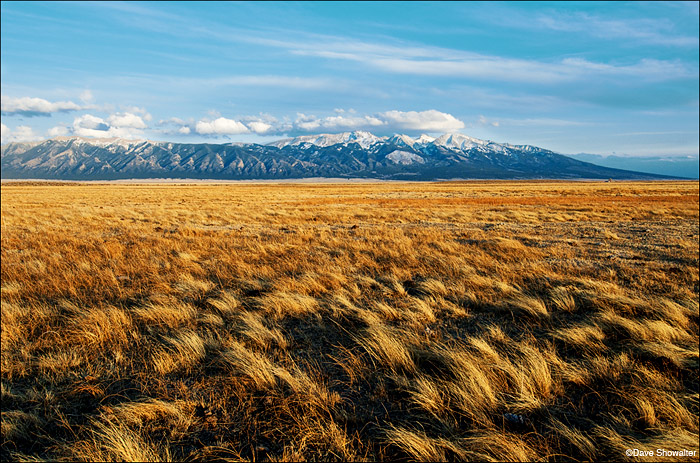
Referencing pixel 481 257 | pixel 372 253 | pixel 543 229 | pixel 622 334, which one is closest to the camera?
pixel 622 334

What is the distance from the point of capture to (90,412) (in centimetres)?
322

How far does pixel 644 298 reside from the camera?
6156 millimetres

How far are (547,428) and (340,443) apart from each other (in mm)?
1735

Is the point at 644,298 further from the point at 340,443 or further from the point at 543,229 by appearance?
the point at 543,229

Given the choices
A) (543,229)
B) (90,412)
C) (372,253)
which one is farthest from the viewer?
(543,229)

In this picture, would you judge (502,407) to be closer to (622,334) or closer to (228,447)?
(228,447)

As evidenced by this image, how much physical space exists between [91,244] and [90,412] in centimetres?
1096

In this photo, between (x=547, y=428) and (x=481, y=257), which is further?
(x=481, y=257)

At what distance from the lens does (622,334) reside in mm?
4801

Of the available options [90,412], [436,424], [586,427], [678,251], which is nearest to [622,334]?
[586,427]

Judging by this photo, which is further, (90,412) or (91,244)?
(91,244)

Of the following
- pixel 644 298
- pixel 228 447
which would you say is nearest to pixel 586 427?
pixel 228 447

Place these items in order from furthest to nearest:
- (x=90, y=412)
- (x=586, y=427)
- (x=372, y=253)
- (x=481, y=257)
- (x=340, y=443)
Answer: (x=372, y=253), (x=481, y=257), (x=90, y=412), (x=586, y=427), (x=340, y=443)

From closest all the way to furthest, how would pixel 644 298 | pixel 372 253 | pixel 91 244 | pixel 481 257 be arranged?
1. pixel 644 298
2. pixel 481 257
3. pixel 372 253
4. pixel 91 244
